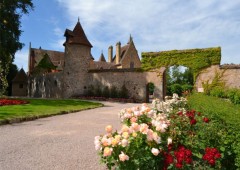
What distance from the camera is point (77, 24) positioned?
30.0m

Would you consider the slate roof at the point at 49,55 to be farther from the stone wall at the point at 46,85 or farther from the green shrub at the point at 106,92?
the green shrub at the point at 106,92

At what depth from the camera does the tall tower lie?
92.5ft

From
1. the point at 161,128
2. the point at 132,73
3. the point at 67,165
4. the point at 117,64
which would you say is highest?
the point at 117,64

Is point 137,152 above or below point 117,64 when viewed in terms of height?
below

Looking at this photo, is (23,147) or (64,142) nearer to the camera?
(23,147)

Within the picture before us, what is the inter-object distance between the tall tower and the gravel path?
63.7ft

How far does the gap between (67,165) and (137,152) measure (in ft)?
6.40

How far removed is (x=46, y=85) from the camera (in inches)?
1308

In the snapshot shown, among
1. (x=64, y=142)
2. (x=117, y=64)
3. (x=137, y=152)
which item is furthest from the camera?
(x=117, y=64)

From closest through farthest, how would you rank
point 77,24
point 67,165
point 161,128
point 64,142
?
Answer: point 161,128 → point 67,165 → point 64,142 → point 77,24

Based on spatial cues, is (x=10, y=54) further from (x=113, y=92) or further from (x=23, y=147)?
(x=23, y=147)

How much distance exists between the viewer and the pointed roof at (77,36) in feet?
93.0

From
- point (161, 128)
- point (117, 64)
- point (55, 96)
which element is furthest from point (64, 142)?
point (117, 64)

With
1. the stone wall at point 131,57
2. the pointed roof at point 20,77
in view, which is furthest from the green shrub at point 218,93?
the pointed roof at point 20,77
